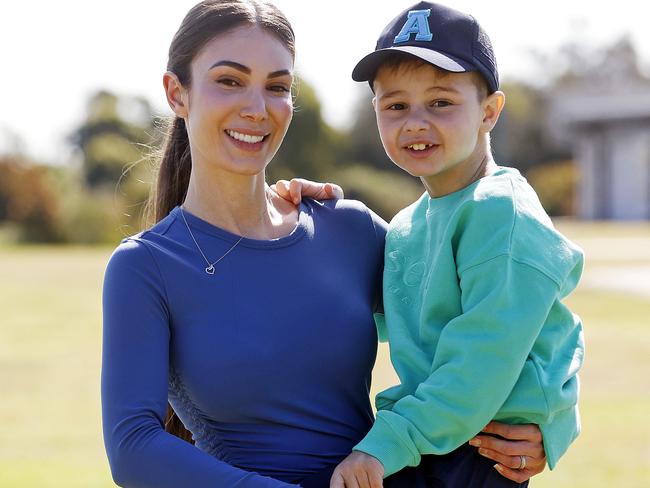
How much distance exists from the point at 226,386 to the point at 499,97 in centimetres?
105

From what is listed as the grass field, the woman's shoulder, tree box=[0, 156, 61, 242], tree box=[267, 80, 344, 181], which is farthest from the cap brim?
tree box=[267, 80, 344, 181]

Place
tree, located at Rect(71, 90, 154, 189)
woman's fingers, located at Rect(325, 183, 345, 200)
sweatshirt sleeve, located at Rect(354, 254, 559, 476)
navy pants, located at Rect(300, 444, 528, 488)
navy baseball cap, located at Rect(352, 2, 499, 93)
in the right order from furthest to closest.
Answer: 1. tree, located at Rect(71, 90, 154, 189)
2. woman's fingers, located at Rect(325, 183, 345, 200)
3. navy baseball cap, located at Rect(352, 2, 499, 93)
4. navy pants, located at Rect(300, 444, 528, 488)
5. sweatshirt sleeve, located at Rect(354, 254, 559, 476)

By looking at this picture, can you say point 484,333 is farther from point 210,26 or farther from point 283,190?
point 210,26

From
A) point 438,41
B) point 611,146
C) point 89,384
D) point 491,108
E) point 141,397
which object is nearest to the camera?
point 141,397

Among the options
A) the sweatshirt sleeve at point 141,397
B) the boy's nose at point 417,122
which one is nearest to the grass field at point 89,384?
the boy's nose at point 417,122

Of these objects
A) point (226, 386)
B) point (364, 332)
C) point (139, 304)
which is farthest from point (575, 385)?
point (139, 304)

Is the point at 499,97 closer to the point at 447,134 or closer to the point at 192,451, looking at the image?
the point at 447,134

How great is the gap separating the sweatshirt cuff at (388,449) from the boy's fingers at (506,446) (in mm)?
169

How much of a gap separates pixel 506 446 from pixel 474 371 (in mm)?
222

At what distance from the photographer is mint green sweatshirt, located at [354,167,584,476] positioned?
216 cm

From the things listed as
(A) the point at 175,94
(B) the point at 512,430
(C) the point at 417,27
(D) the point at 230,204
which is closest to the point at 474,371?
(B) the point at 512,430

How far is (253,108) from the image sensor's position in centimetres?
233

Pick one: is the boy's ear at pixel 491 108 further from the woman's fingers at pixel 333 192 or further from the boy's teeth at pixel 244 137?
the boy's teeth at pixel 244 137

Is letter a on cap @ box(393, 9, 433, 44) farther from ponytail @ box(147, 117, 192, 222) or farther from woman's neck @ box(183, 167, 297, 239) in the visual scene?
ponytail @ box(147, 117, 192, 222)
